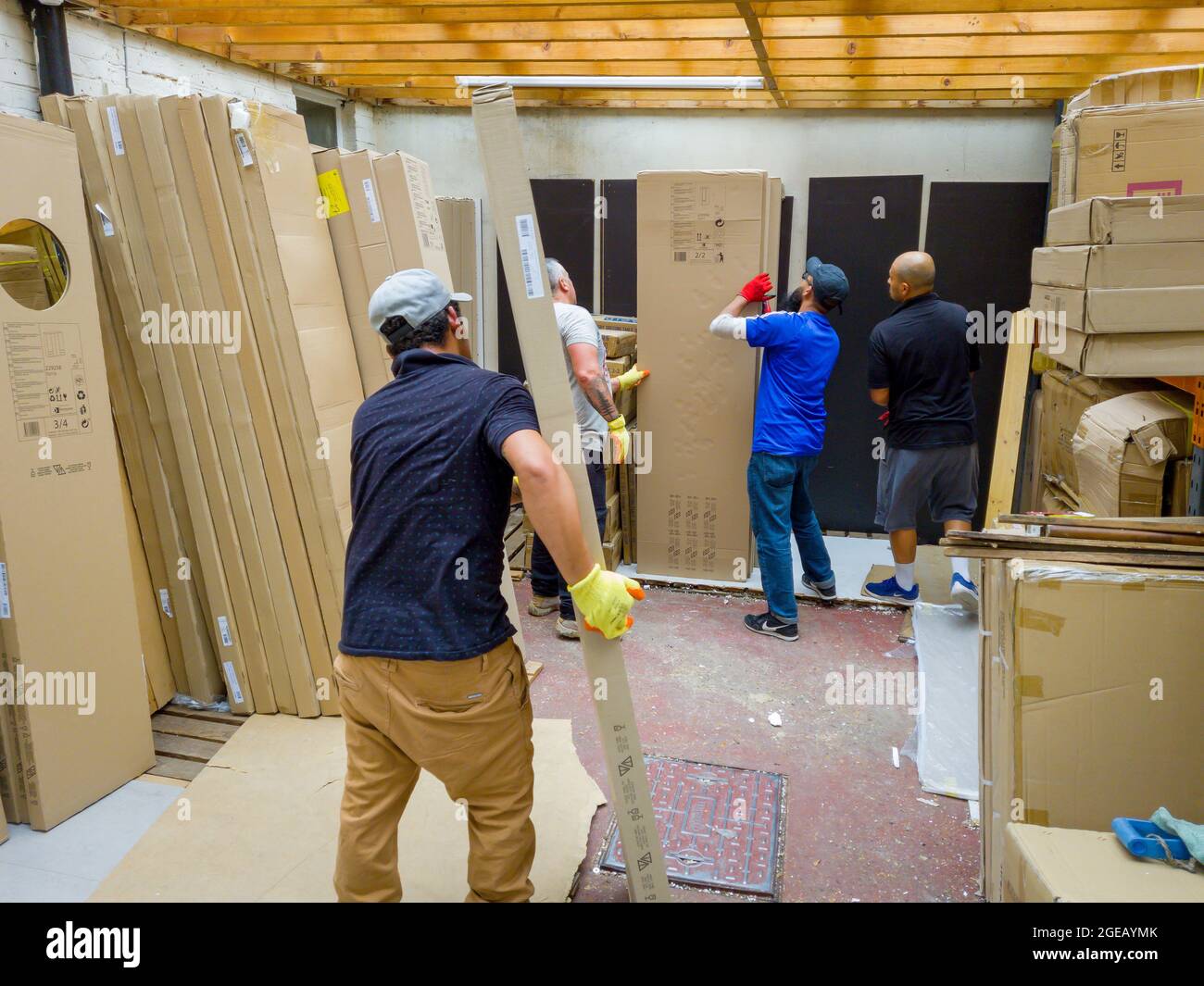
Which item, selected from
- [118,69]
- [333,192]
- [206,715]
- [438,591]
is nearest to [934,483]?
[333,192]

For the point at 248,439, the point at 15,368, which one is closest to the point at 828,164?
the point at 248,439

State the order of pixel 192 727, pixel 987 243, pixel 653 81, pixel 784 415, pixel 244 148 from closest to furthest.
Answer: pixel 244 148 < pixel 192 727 < pixel 784 415 < pixel 653 81 < pixel 987 243

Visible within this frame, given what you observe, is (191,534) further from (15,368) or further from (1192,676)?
(1192,676)

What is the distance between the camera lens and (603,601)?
1.90 m

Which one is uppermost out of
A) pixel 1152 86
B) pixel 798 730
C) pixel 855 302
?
pixel 1152 86

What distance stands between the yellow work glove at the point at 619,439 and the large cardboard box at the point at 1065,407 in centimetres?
188

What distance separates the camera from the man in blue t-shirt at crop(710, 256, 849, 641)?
4.04 metres

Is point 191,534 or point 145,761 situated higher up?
point 191,534

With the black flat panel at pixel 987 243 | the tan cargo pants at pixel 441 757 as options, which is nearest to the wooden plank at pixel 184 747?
the tan cargo pants at pixel 441 757

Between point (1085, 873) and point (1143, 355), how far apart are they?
153 cm

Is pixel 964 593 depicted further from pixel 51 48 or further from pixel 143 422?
pixel 51 48

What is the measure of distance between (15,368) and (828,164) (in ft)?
14.7
